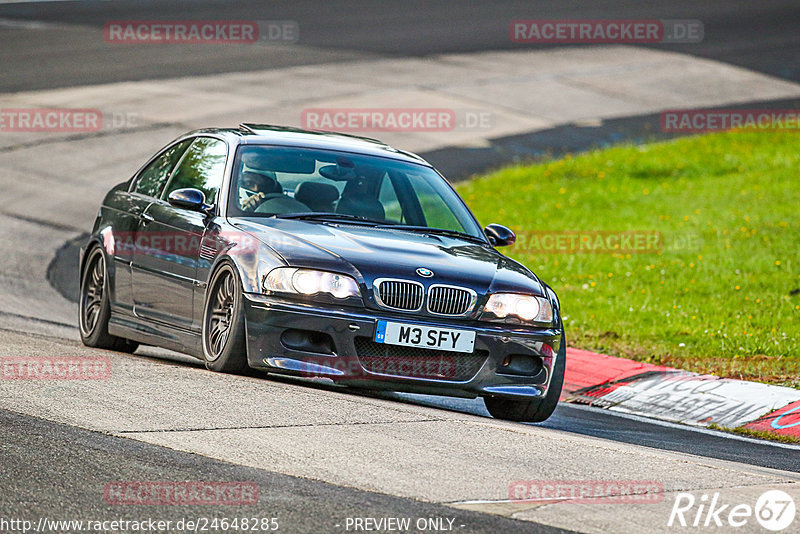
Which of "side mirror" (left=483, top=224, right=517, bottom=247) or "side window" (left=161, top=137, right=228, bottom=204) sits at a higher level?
"side window" (left=161, top=137, right=228, bottom=204)

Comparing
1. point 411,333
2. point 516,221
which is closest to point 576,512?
point 411,333

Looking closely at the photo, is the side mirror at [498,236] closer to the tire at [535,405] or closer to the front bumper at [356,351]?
the tire at [535,405]

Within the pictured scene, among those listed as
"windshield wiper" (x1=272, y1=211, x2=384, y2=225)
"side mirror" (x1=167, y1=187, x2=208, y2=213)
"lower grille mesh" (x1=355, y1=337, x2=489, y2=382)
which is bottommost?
"lower grille mesh" (x1=355, y1=337, x2=489, y2=382)

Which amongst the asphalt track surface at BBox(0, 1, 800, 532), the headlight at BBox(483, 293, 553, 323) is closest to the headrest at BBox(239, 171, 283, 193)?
the asphalt track surface at BBox(0, 1, 800, 532)

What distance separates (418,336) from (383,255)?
547mm

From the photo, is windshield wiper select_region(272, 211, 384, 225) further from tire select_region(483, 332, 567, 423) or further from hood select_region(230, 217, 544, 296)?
tire select_region(483, 332, 567, 423)

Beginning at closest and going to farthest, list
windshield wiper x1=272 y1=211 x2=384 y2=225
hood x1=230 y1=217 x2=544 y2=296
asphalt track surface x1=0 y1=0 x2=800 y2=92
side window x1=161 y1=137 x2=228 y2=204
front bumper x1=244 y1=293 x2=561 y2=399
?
front bumper x1=244 y1=293 x2=561 y2=399, hood x1=230 y1=217 x2=544 y2=296, windshield wiper x1=272 y1=211 x2=384 y2=225, side window x1=161 y1=137 x2=228 y2=204, asphalt track surface x1=0 y1=0 x2=800 y2=92

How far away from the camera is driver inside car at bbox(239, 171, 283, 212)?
824 cm

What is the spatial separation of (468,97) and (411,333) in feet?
65.9

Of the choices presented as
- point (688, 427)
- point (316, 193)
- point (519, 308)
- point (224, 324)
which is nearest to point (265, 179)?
point (316, 193)

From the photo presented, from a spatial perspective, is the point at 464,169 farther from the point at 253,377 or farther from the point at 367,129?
the point at 253,377

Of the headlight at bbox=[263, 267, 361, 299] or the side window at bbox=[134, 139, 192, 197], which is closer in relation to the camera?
the headlight at bbox=[263, 267, 361, 299]

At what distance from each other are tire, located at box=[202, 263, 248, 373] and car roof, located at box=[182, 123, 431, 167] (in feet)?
4.23

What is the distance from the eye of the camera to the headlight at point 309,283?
23.8ft
